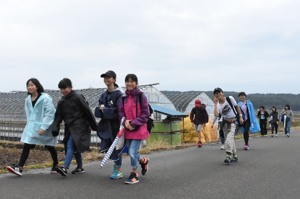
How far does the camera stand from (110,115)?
240 inches

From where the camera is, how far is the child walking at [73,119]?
643 centimetres

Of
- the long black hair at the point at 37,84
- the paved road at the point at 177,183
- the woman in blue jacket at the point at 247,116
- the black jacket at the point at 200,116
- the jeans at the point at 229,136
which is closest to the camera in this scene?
the paved road at the point at 177,183

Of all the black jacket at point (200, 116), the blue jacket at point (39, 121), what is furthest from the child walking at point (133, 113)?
the black jacket at point (200, 116)

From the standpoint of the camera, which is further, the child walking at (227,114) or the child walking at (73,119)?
the child walking at (227,114)

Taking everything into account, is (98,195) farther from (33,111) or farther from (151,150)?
(151,150)

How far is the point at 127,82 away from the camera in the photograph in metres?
5.90

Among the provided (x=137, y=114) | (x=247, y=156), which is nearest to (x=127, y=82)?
(x=137, y=114)

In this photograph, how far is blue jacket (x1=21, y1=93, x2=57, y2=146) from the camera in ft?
21.6

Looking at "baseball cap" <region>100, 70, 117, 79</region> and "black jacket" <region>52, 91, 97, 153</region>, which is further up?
"baseball cap" <region>100, 70, 117, 79</region>

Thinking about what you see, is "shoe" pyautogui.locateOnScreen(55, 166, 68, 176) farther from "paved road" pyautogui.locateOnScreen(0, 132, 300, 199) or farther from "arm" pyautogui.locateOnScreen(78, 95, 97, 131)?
"arm" pyautogui.locateOnScreen(78, 95, 97, 131)

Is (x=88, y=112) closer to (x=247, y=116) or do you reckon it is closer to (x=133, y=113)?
(x=133, y=113)

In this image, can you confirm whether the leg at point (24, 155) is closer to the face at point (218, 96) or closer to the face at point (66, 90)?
the face at point (66, 90)

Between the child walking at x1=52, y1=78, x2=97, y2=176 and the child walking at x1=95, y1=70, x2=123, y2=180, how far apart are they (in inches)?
15.4

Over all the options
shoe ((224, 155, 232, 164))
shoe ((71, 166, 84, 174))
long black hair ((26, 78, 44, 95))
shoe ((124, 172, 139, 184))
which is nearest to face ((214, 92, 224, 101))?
shoe ((224, 155, 232, 164))
